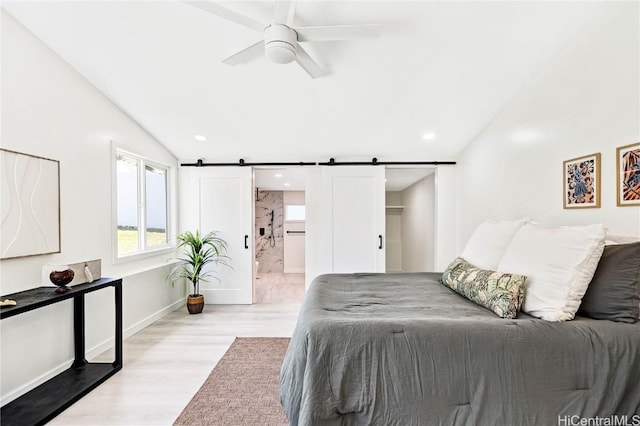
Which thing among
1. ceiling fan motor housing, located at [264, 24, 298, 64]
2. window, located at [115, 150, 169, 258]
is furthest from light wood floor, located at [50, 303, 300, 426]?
ceiling fan motor housing, located at [264, 24, 298, 64]

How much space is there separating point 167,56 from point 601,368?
3.42m

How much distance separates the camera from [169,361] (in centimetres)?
271

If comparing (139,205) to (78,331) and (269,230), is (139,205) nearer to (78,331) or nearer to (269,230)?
(78,331)

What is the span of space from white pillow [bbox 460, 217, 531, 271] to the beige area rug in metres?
1.72

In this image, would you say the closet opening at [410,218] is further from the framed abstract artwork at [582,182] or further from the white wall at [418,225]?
the framed abstract artwork at [582,182]

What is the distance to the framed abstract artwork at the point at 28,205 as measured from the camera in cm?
209

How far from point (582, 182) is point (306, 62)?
2179mm

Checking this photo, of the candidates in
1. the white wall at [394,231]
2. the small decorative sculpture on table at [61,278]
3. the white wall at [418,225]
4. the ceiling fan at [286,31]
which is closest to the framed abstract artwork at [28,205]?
the small decorative sculpture on table at [61,278]

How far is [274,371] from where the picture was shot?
2504 mm

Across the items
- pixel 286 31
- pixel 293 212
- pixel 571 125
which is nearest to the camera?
pixel 286 31

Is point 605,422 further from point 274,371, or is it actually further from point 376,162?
point 376,162

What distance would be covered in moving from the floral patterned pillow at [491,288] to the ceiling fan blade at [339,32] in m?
1.63

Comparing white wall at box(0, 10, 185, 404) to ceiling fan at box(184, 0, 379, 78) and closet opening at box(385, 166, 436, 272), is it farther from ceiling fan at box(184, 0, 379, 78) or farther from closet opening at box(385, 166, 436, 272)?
closet opening at box(385, 166, 436, 272)

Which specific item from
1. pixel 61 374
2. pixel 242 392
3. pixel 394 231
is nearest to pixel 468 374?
pixel 242 392
